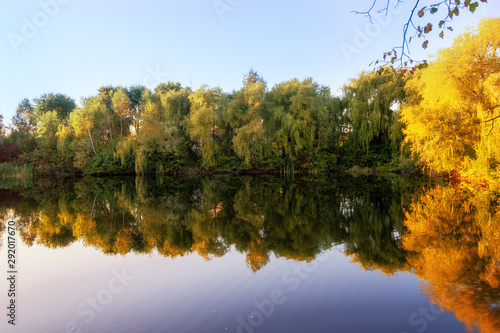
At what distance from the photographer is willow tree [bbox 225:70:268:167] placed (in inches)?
1208

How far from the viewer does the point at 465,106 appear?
15953mm

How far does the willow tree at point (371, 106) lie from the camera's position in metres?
27.8

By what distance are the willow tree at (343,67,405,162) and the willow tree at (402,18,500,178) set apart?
32.0 feet

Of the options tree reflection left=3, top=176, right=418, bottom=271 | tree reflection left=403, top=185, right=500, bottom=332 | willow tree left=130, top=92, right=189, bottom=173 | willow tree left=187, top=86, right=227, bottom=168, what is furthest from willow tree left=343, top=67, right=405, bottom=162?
tree reflection left=403, top=185, right=500, bottom=332

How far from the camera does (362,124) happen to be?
96.5 feet

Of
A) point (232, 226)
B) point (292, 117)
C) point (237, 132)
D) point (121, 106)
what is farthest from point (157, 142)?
point (232, 226)

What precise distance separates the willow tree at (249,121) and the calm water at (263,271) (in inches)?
804

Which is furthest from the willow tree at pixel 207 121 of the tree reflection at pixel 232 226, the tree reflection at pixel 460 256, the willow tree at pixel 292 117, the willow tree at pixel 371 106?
the tree reflection at pixel 460 256

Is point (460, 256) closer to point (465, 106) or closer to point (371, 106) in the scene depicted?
point (465, 106)

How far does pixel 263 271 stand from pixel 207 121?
86.6ft

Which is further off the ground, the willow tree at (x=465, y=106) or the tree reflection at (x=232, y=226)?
the willow tree at (x=465, y=106)

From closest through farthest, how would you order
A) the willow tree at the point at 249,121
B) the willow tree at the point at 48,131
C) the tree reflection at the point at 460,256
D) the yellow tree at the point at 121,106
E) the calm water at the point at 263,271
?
the calm water at the point at 263,271
the tree reflection at the point at 460,256
the willow tree at the point at 249,121
the yellow tree at the point at 121,106
the willow tree at the point at 48,131

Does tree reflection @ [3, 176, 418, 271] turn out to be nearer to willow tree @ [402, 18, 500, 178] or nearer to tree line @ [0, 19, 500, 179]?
willow tree @ [402, 18, 500, 178]

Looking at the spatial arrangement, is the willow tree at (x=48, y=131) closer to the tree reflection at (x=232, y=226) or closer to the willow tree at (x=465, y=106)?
the tree reflection at (x=232, y=226)
